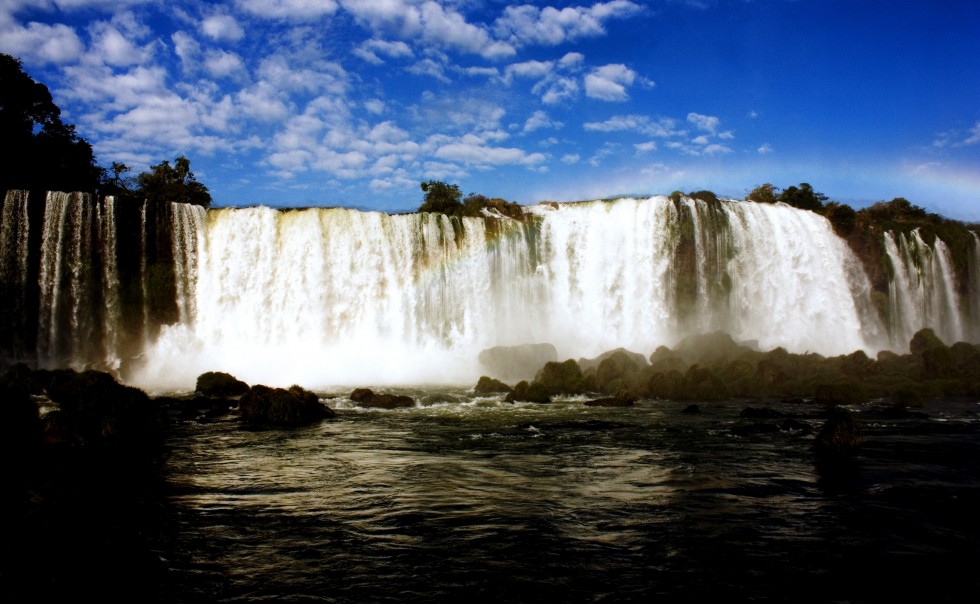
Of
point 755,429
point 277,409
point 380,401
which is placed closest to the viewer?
point 755,429

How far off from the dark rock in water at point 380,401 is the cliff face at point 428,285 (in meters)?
8.46

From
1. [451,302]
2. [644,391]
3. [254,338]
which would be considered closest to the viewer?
[644,391]

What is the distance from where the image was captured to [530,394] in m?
21.8

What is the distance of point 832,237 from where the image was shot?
3819 centimetres

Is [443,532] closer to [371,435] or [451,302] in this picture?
[371,435]

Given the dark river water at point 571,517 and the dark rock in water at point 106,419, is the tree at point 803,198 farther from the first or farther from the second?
the dark rock in water at point 106,419

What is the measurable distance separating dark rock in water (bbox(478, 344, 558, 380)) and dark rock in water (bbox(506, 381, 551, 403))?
750 cm

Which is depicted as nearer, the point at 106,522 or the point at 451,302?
the point at 106,522

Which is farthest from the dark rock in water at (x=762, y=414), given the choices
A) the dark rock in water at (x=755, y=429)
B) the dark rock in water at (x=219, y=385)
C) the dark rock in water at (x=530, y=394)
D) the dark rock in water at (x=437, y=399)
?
the dark rock in water at (x=219, y=385)

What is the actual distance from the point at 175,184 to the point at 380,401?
2936 cm

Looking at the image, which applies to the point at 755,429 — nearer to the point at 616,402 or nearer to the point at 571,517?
the point at 616,402

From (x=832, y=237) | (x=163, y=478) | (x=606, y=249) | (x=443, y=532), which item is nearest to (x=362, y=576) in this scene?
(x=443, y=532)

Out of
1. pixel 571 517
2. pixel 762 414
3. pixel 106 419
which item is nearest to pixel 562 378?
pixel 762 414

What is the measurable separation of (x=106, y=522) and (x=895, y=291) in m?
42.1
